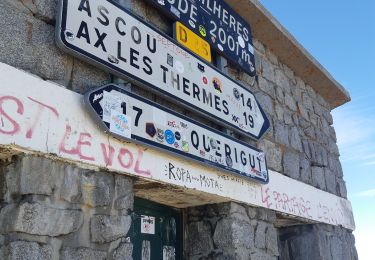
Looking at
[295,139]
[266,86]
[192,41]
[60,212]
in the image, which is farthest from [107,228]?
[295,139]

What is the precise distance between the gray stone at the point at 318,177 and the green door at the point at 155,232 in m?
1.87

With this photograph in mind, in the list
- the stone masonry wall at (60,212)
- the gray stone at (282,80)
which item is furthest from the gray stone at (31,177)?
the gray stone at (282,80)

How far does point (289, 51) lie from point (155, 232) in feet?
8.87

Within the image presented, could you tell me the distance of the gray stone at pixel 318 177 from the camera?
4508mm

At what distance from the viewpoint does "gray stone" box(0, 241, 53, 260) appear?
5.47 ft

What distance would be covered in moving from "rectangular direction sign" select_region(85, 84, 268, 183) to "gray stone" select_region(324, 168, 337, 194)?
5.70ft

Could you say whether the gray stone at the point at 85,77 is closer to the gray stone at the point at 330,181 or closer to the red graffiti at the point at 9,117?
the red graffiti at the point at 9,117

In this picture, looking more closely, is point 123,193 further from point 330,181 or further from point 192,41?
point 330,181

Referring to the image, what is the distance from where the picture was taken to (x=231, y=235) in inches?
118

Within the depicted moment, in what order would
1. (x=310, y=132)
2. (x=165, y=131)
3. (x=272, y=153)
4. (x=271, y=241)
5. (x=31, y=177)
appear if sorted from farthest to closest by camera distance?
(x=310, y=132) < (x=272, y=153) < (x=271, y=241) < (x=165, y=131) < (x=31, y=177)

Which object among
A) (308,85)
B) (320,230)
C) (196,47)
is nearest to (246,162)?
(196,47)

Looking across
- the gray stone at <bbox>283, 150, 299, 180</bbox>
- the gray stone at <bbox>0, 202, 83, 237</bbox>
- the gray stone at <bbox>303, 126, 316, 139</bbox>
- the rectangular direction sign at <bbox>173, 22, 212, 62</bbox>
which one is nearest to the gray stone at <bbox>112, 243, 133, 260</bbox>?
the gray stone at <bbox>0, 202, 83, 237</bbox>

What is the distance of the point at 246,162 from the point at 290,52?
1.97 m

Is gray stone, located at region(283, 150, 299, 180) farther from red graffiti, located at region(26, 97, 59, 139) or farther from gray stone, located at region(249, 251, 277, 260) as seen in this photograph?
red graffiti, located at region(26, 97, 59, 139)
